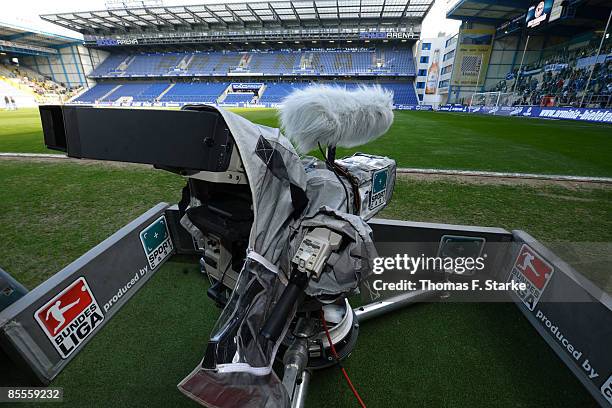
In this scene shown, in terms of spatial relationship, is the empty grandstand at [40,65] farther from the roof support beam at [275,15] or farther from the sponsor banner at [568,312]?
the sponsor banner at [568,312]

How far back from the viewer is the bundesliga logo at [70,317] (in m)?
1.35

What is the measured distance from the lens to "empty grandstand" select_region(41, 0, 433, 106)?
29203mm

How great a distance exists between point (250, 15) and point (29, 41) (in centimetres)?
2485

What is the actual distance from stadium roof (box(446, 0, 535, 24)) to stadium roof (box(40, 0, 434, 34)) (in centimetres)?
333

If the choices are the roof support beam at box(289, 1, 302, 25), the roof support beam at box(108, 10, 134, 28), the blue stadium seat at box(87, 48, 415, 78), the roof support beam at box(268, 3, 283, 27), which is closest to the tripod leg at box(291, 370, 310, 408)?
the roof support beam at box(289, 1, 302, 25)

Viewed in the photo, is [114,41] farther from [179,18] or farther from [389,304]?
[389,304]

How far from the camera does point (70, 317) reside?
4.81ft

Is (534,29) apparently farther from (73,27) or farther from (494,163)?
(73,27)

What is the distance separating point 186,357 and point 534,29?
1246 inches

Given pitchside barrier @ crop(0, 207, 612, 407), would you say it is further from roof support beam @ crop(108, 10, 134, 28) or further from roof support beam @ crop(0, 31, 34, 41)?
roof support beam @ crop(0, 31, 34, 41)

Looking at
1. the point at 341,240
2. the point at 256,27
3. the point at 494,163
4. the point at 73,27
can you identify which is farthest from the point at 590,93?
the point at 73,27

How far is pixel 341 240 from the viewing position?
0.88 m

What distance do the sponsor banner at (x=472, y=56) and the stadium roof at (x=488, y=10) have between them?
1140mm

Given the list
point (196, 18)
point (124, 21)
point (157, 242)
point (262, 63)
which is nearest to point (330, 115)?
point (157, 242)
